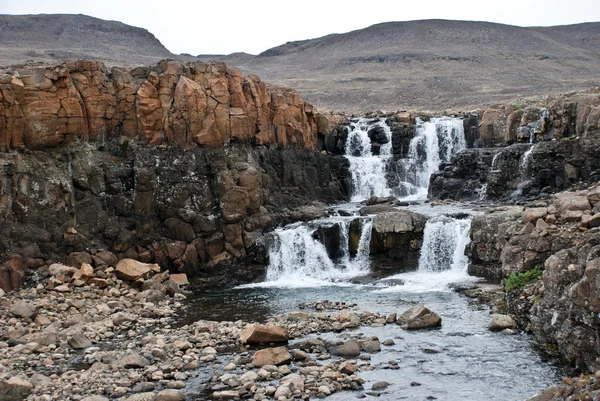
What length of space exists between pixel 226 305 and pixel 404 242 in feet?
30.6

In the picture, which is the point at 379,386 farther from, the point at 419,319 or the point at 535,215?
the point at 535,215

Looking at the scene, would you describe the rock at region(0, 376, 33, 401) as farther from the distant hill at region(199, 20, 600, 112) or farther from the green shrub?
the distant hill at region(199, 20, 600, 112)

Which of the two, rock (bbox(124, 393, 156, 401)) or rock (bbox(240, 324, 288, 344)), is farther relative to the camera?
rock (bbox(240, 324, 288, 344))

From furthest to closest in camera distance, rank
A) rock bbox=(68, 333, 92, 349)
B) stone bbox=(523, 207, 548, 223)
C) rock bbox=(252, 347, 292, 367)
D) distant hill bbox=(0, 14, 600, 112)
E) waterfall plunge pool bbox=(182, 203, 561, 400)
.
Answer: distant hill bbox=(0, 14, 600, 112)
stone bbox=(523, 207, 548, 223)
rock bbox=(68, 333, 92, 349)
rock bbox=(252, 347, 292, 367)
waterfall plunge pool bbox=(182, 203, 561, 400)

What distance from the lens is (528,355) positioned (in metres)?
14.7

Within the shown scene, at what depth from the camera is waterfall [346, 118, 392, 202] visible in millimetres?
41312

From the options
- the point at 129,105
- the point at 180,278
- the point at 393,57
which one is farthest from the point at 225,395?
the point at 393,57

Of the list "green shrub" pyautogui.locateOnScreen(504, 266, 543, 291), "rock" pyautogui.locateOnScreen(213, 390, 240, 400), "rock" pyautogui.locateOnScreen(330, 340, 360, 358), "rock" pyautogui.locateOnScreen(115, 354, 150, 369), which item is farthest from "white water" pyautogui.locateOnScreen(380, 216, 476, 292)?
"rock" pyautogui.locateOnScreen(213, 390, 240, 400)

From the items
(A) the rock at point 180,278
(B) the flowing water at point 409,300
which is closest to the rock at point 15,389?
(B) the flowing water at point 409,300

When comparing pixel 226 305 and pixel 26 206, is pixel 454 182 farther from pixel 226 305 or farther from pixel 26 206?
pixel 26 206

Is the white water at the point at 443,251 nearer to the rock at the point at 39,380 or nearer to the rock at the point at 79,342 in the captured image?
the rock at the point at 79,342

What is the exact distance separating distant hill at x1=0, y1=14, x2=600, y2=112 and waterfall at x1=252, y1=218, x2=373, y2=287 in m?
48.1

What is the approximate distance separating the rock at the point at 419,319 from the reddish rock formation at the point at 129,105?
15068mm

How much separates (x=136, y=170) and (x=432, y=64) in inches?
3488
